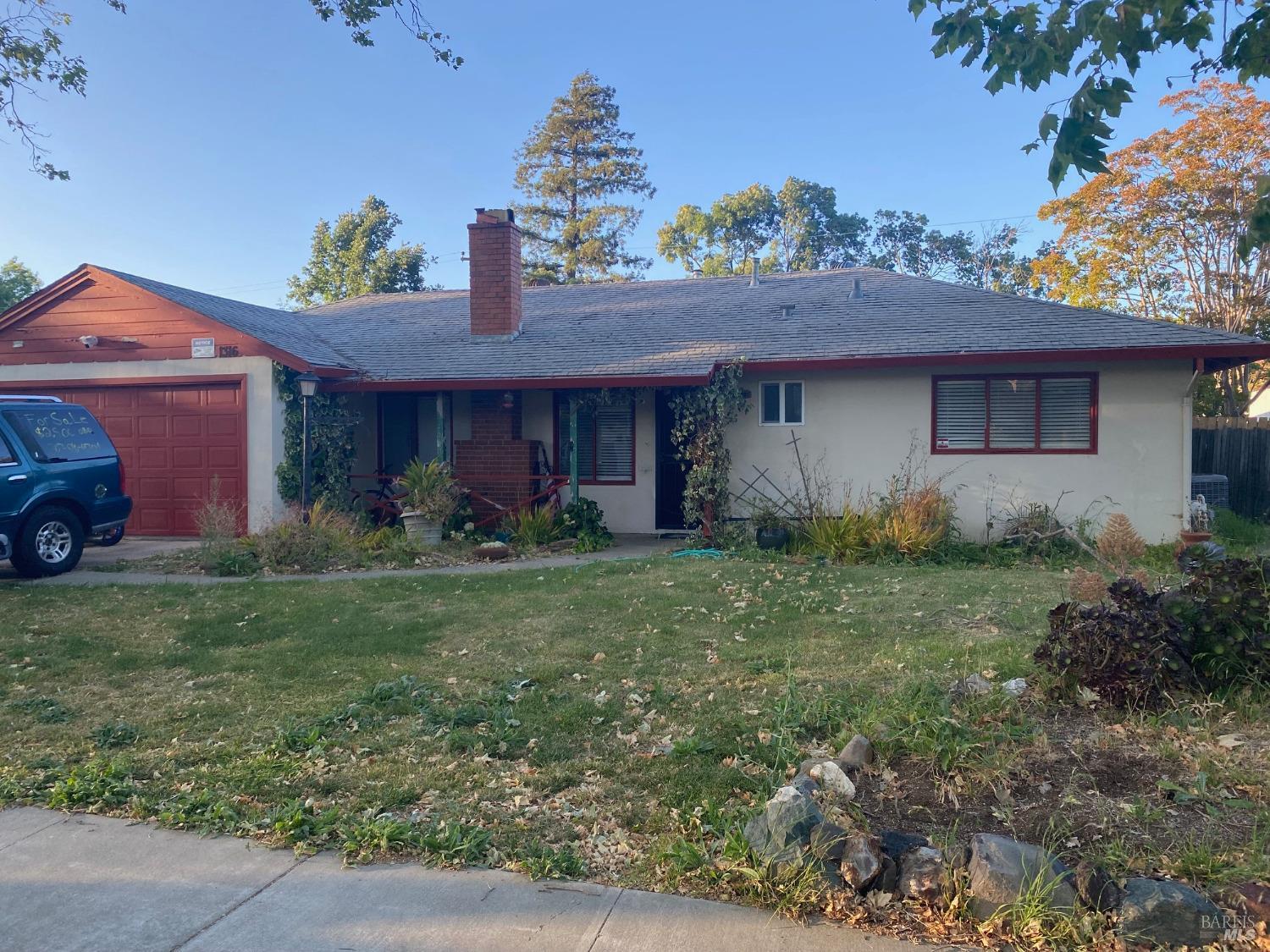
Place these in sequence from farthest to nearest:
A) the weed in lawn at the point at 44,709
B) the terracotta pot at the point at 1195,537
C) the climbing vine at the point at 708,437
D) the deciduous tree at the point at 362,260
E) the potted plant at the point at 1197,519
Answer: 1. the deciduous tree at the point at 362,260
2. the climbing vine at the point at 708,437
3. the potted plant at the point at 1197,519
4. the terracotta pot at the point at 1195,537
5. the weed in lawn at the point at 44,709

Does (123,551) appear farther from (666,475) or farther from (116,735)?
(116,735)

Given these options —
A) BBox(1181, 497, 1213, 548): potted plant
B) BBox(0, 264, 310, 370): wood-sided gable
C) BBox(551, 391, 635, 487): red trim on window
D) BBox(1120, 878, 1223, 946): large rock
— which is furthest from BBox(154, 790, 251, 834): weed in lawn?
BBox(1181, 497, 1213, 548): potted plant

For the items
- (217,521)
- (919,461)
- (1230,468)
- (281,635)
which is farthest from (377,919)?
(1230,468)

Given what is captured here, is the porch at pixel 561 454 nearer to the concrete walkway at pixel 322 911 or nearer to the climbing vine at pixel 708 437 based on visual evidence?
the climbing vine at pixel 708 437

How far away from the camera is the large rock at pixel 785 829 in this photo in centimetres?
337

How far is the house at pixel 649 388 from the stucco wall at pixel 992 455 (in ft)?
0.08

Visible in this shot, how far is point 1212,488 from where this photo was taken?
14078mm

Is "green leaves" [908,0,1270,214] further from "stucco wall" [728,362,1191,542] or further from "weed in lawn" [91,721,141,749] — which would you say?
"stucco wall" [728,362,1191,542]

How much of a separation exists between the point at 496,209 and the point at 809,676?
11.8 m

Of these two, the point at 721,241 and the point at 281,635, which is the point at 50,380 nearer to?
the point at 281,635

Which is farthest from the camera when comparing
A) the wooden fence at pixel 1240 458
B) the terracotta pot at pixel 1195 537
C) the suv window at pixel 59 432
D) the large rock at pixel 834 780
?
the wooden fence at pixel 1240 458

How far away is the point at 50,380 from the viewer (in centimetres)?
1362

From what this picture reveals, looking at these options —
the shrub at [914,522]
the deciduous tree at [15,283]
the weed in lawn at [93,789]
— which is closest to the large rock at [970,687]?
the weed in lawn at [93,789]

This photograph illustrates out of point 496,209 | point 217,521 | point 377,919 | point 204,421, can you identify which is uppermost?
point 496,209
